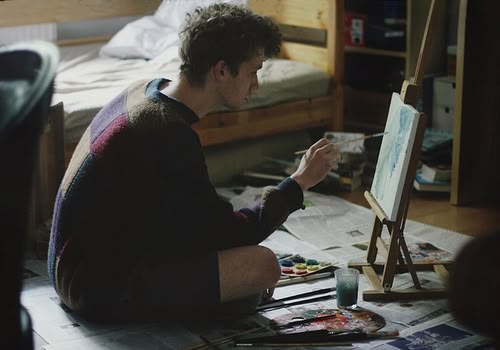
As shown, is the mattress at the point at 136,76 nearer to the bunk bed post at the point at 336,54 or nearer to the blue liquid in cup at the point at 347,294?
the bunk bed post at the point at 336,54

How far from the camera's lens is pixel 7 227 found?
50.9 inches

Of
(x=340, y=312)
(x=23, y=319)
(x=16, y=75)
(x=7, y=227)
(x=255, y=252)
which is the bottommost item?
(x=340, y=312)

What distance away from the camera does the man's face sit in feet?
7.70

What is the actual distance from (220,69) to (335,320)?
72cm

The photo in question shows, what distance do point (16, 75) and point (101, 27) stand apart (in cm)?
309

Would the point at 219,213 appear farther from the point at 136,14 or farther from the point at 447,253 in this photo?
the point at 136,14

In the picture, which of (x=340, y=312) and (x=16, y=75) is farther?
(x=340, y=312)

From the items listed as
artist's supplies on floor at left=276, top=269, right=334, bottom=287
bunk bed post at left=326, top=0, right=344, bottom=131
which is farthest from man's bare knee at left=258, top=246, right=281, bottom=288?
bunk bed post at left=326, top=0, right=344, bottom=131

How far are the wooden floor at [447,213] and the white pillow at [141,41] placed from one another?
1078 millimetres

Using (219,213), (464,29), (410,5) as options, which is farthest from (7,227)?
(410,5)

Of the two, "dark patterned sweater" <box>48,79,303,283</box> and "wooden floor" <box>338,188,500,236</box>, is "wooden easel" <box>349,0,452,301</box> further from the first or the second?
"wooden floor" <box>338,188,500,236</box>

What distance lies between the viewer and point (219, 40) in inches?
91.3

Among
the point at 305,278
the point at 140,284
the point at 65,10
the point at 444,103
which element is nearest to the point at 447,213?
the point at 444,103

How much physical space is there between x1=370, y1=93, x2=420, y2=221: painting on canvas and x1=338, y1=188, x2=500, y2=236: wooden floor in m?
0.65
